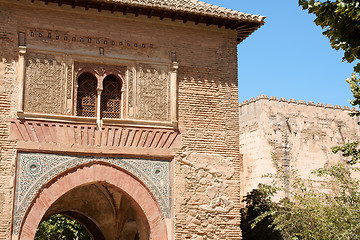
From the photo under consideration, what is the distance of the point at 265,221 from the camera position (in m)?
14.0

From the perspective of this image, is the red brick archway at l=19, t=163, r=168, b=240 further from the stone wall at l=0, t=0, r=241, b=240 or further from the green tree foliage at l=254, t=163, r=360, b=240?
the green tree foliage at l=254, t=163, r=360, b=240

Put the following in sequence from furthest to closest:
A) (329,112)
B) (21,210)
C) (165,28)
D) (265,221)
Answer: (329,112) < (265,221) < (165,28) < (21,210)

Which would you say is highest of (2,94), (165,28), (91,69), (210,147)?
(165,28)

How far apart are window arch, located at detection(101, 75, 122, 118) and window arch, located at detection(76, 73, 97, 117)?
0.65 feet

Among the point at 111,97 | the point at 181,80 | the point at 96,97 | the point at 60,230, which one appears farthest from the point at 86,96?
the point at 60,230

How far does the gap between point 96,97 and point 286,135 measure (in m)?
15.1

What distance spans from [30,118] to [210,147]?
3.51 metres

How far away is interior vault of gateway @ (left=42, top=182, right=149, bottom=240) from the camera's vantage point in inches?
540

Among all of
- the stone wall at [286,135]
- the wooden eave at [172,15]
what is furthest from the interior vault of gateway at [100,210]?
the stone wall at [286,135]

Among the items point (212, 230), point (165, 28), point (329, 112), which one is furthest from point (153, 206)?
point (329, 112)

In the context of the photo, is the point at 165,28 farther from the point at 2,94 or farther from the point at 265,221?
the point at 265,221

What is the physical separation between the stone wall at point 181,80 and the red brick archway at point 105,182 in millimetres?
325

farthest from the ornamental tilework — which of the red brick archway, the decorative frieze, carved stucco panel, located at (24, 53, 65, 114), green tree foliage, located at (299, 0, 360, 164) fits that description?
green tree foliage, located at (299, 0, 360, 164)

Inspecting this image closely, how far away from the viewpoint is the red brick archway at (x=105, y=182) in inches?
398
